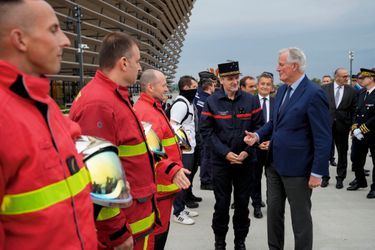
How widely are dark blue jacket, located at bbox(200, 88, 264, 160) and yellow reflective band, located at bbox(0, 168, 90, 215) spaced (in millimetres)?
2686

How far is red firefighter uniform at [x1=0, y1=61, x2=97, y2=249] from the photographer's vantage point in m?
1.28

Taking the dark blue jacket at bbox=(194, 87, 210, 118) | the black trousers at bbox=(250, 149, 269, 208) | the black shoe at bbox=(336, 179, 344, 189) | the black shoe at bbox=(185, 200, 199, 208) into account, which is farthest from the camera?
the dark blue jacket at bbox=(194, 87, 210, 118)

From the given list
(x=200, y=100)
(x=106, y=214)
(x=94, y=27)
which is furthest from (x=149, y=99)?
(x=94, y=27)

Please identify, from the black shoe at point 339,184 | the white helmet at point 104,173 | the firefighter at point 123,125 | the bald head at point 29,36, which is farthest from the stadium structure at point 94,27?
the bald head at point 29,36

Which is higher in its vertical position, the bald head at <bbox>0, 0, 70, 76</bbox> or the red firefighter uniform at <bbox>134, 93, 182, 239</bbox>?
A: the bald head at <bbox>0, 0, 70, 76</bbox>

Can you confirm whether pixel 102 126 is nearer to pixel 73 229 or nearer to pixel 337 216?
pixel 73 229

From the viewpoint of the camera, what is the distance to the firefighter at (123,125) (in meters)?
2.14

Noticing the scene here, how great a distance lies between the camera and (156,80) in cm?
345

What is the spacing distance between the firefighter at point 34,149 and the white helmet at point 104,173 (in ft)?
0.44

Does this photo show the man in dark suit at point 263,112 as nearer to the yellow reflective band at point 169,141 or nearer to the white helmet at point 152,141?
the yellow reflective band at point 169,141

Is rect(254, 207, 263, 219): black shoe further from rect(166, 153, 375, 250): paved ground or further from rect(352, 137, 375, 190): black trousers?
rect(352, 137, 375, 190): black trousers

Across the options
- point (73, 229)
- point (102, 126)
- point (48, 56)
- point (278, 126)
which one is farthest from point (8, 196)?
point (278, 126)

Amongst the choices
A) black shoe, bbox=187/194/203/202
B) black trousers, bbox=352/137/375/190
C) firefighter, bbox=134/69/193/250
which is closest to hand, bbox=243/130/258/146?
firefighter, bbox=134/69/193/250

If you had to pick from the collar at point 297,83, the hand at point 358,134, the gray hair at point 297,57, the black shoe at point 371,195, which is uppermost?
the gray hair at point 297,57
